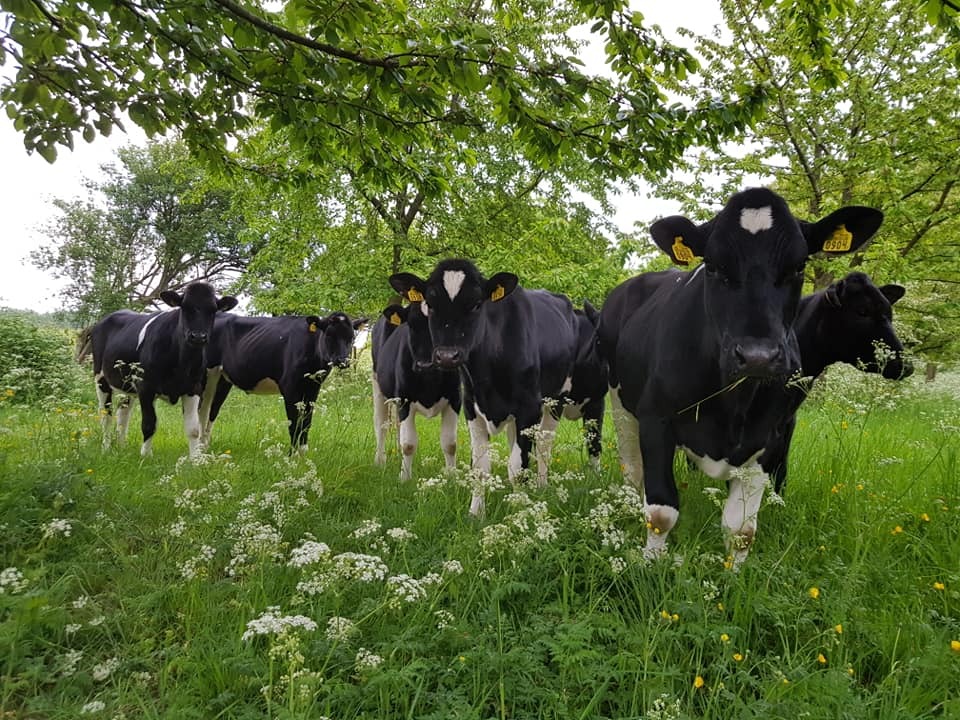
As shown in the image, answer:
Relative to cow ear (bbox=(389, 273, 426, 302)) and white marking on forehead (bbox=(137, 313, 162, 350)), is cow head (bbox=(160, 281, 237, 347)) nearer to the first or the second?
white marking on forehead (bbox=(137, 313, 162, 350))

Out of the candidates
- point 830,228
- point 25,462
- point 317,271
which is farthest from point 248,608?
point 317,271

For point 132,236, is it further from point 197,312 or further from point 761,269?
point 761,269

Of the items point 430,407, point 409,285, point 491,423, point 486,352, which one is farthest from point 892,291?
point 430,407

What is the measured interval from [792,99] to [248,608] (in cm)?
1257

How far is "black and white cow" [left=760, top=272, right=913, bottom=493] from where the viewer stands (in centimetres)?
430

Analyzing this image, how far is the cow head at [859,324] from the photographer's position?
432cm

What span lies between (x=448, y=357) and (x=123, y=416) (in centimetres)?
594

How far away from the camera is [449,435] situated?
6.32 m

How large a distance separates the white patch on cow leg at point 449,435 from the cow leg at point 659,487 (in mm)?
3076

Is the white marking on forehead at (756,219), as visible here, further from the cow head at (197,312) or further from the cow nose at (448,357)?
the cow head at (197,312)

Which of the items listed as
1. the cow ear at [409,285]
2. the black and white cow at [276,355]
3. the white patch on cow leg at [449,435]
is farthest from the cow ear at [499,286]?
the black and white cow at [276,355]

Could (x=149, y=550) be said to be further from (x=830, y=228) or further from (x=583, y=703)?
(x=830, y=228)

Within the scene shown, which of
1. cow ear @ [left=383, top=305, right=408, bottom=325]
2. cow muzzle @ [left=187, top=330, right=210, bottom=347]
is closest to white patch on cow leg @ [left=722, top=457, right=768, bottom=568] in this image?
cow ear @ [left=383, top=305, right=408, bottom=325]

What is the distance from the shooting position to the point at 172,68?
11.8 ft
